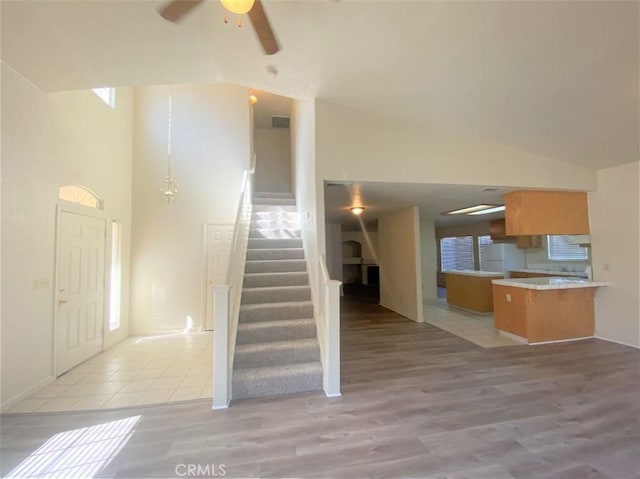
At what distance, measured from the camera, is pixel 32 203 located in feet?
9.78

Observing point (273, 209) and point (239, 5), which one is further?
point (273, 209)

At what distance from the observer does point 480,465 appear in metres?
1.90

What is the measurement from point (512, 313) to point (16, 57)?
7197mm

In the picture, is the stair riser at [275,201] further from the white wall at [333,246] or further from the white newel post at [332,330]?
the white wall at [333,246]

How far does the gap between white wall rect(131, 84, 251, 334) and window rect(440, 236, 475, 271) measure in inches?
333

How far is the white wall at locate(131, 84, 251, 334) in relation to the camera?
5.21m

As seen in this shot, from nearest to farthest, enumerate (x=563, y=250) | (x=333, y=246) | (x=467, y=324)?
1. (x=467, y=324)
2. (x=563, y=250)
3. (x=333, y=246)

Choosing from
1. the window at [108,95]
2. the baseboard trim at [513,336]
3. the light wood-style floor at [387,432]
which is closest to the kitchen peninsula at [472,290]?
the baseboard trim at [513,336]

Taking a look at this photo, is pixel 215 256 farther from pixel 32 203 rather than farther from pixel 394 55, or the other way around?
pixel 394 55

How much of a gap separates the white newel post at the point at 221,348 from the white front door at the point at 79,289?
230 centimetres

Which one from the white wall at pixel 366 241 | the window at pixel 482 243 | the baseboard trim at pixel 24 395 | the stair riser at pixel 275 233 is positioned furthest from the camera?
the white wall at pixel 366 241

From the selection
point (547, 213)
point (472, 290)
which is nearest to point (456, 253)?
point (472, 290)

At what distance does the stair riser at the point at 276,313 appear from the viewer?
11.4ft

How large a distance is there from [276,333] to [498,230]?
7523 mm
